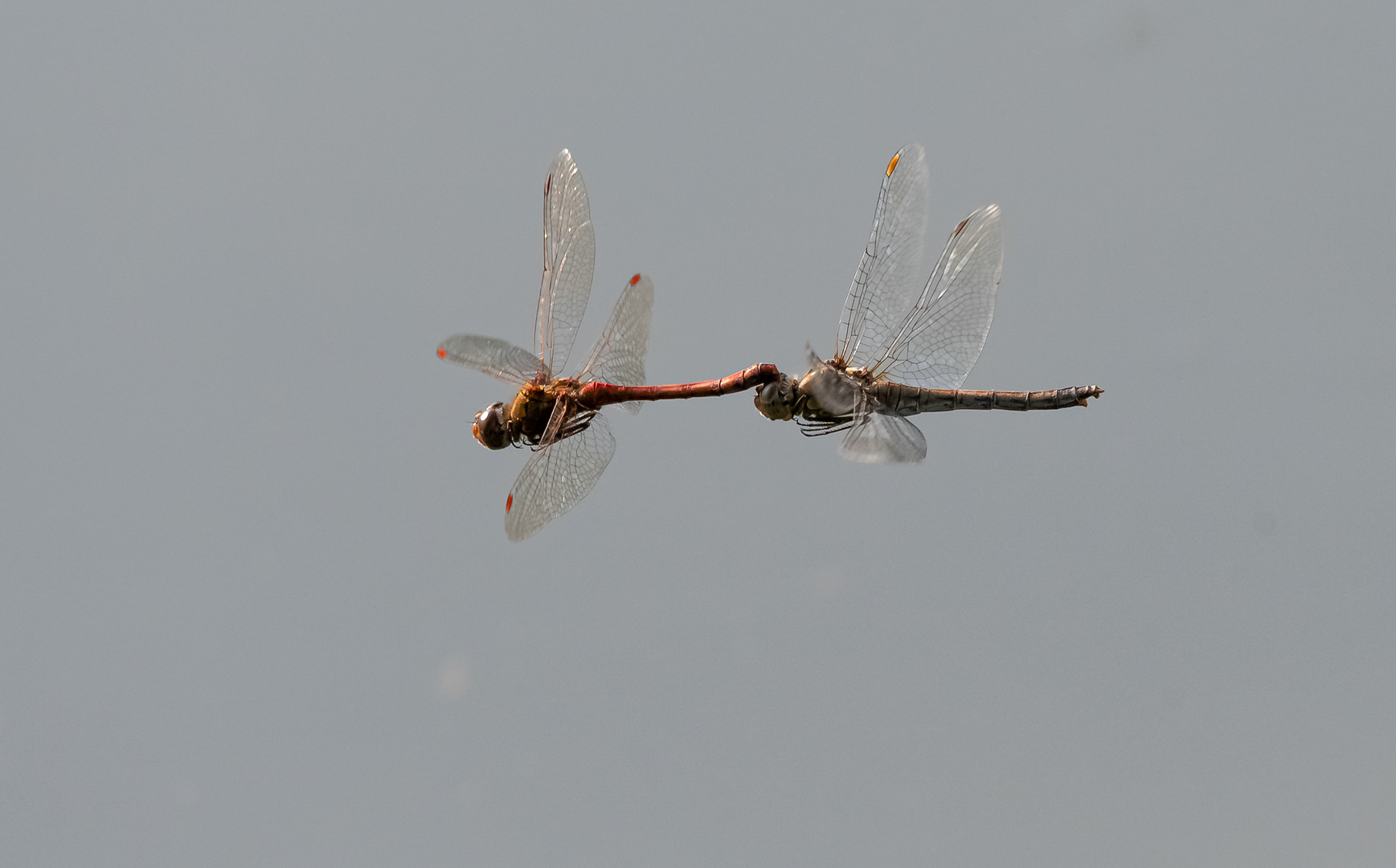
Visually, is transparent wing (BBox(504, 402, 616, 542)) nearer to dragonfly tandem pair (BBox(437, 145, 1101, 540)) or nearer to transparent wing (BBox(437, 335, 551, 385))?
dragonfly tandem pair (BBox(437, 145, 1101, 540))

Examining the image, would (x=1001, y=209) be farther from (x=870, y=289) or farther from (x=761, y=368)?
(x=761, y=368)

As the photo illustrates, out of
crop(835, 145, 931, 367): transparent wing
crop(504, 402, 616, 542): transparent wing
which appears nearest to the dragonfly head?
crop(504, 402, 616, 542): transparent wing

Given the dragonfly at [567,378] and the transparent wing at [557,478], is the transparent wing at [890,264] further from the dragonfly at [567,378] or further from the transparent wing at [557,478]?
the transparent wing at [557,478]

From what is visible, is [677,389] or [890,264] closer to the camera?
[890,264]

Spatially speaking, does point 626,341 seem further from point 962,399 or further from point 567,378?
point 962,399

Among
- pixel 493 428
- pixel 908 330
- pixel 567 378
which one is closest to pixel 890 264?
pixel 908 330

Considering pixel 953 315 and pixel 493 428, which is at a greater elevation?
pixel 953 315
